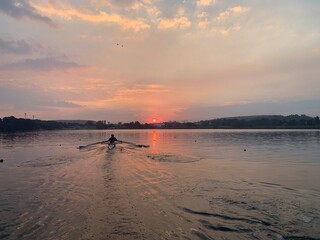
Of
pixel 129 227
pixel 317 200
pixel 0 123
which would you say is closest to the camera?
pixel 129 227

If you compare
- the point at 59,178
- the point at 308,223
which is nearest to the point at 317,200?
the point at 308,223

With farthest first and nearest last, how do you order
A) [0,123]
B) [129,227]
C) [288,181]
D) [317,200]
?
[0,123] < [288,181] < [317,200] < [129,227]

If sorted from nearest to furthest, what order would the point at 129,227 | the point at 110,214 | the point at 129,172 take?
the point at 129,227 → the point at 110,214 → the point at 129,172

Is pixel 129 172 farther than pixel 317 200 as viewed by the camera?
Yes

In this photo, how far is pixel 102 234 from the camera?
10.9 m

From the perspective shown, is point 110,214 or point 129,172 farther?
point 129,172

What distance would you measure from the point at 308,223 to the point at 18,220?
11.9 metres

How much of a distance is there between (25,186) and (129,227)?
35.7ft

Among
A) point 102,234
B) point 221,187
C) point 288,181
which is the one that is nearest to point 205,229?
point 102,234

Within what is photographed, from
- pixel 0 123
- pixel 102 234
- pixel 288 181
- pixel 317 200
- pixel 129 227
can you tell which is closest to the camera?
pixel 102 234

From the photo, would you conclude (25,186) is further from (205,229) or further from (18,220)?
(205,229)

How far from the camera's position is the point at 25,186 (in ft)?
63.6

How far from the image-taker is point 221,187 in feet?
61.5

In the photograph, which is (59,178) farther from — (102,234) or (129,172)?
(102,234)
